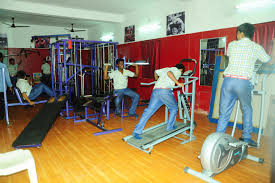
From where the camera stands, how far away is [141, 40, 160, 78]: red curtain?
7.25m

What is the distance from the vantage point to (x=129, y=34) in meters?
8.77

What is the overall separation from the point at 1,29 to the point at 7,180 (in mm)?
10658

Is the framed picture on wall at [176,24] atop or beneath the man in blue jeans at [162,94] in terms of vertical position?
atop

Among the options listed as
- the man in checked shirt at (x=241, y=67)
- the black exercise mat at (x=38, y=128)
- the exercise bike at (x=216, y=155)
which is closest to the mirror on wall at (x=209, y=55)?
the man in checked shirt at (x=241, y=67)

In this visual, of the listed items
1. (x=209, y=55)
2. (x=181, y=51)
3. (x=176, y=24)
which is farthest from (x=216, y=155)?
(x=176, y=24)

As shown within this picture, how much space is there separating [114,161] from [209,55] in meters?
4.10

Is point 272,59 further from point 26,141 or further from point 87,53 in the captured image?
point 87,53

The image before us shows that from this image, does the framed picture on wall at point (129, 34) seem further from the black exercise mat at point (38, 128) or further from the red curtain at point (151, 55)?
the black exercise mat at point (38, 128)

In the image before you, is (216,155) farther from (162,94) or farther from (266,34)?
(266,34)

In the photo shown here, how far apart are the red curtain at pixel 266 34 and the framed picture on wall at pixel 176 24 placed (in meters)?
2.26

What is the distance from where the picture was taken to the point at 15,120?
5.33m

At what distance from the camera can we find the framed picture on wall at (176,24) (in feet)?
20.5

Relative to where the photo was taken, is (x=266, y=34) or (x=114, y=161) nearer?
(x=114, y=161)

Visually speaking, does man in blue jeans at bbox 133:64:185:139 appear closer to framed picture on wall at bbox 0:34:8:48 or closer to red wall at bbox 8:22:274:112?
red wall at bbox 8:22:274:112
